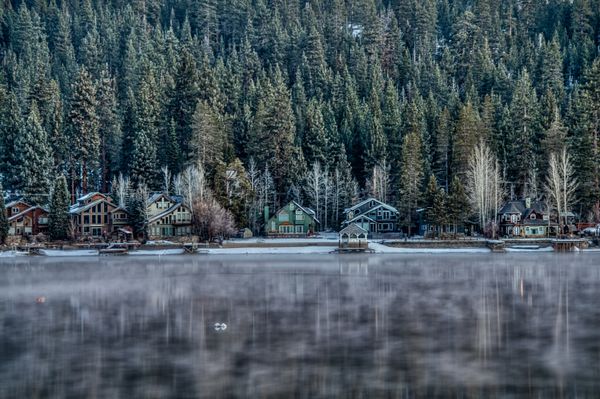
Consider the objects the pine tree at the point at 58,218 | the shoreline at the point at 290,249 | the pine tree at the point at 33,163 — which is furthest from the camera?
the pine tree at the point at 33,163

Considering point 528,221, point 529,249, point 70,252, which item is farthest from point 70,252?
point 528,221

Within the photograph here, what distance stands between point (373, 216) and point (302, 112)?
26.6m

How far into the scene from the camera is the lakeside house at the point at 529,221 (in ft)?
286

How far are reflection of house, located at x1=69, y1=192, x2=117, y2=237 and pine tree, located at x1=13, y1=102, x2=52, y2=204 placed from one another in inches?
265

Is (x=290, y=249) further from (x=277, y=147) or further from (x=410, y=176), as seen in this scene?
(x=277, y=147)

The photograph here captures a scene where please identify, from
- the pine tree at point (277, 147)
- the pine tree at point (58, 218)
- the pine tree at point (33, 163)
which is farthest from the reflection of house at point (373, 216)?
the pine tree at point (33, 163)

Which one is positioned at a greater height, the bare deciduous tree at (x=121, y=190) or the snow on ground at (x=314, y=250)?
the bare deciduous tree at (x=121, y=190)

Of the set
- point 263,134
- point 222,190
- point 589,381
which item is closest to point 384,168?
point 263,134

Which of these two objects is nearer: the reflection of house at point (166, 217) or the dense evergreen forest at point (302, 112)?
the reflection of house at point (166, 217)

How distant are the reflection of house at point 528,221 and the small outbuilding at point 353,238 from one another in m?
18.4

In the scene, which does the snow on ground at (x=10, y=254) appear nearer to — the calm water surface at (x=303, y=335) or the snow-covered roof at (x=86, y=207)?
the snow-covered roof at (x=86, y=207)

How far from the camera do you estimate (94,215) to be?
90688 millimetres

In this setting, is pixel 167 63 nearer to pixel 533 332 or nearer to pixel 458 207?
pixel 458 207

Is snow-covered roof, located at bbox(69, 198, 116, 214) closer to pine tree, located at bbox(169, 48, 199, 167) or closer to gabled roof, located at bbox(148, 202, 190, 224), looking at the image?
gabled roof, located at bbox(148, 202, 190, 224)
